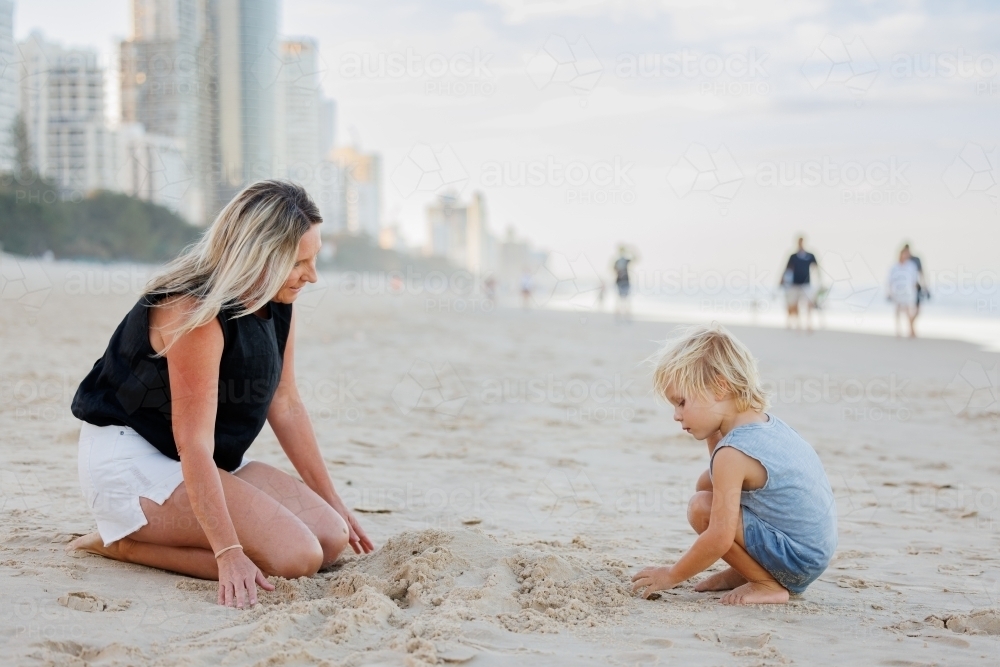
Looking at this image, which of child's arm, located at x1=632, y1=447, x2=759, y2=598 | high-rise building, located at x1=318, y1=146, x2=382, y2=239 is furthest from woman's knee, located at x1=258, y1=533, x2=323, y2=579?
high-rise building, located at x1=318, y1=146, x2=382, y2=239

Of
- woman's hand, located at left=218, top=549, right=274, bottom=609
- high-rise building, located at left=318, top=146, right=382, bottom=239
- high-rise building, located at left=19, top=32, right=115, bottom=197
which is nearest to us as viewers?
A: woman's hand, located at left=218, top=549, right=274, bottom=609

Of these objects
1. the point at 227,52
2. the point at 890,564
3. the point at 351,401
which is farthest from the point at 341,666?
the point at 227,52

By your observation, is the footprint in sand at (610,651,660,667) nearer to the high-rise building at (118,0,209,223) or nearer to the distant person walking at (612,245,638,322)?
the distant person walking at (612,245,638,322)

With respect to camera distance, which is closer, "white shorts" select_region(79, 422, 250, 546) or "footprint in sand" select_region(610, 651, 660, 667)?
"footprint in sand" select_region(610, 651, 660, 667)

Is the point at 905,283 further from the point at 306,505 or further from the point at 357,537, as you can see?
the point at 306,505

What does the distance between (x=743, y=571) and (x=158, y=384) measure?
1965 mm

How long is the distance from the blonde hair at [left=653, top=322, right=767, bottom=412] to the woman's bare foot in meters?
1.87

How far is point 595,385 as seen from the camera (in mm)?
7887

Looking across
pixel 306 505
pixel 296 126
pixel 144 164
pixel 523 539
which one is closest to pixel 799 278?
pixel 523 539

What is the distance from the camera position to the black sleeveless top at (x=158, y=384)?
260cm

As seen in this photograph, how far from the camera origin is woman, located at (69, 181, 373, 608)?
96.5 inches

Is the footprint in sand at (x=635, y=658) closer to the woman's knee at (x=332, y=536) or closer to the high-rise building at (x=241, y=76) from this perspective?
the woman's knee at (x=332, y=536)

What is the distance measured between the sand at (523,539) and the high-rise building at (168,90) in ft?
132

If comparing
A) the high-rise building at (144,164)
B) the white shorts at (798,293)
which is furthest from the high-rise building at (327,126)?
the white shorts at (798,293)
